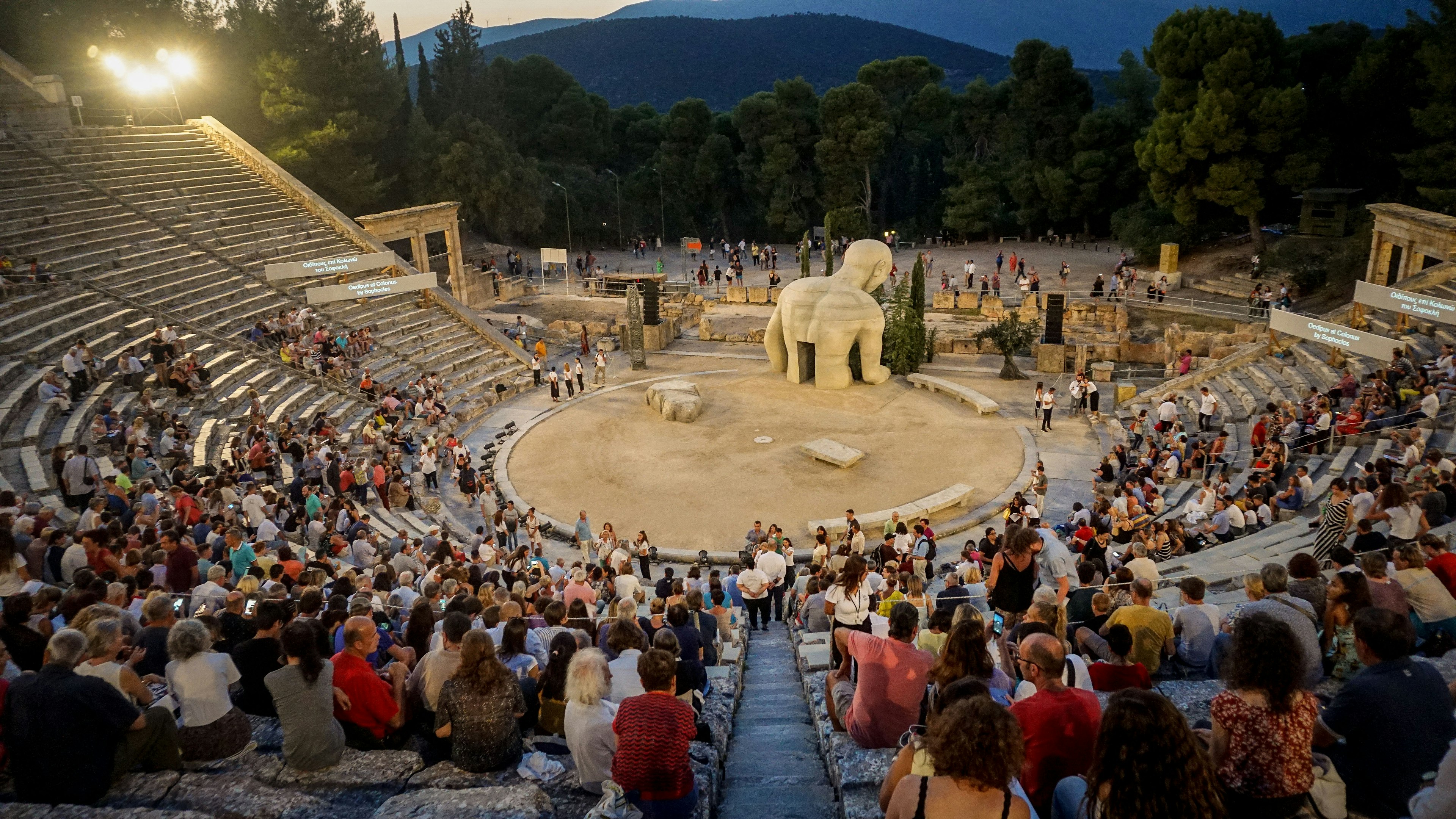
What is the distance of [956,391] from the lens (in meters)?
25.0

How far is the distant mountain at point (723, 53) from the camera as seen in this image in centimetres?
12850

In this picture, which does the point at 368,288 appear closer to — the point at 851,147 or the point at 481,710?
the point at 481,710

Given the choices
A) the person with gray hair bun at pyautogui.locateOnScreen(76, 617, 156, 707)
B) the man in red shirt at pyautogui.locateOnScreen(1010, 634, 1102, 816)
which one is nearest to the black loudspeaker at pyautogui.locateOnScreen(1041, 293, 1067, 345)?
the man in red shirt at pyautogui.locateOnScreen(1010, 634, 1102, 816)

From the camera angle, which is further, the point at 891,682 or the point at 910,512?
the point at 910,512

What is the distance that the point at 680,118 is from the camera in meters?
56.7

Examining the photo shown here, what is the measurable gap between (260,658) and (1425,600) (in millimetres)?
8553

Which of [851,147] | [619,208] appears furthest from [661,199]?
[851,147]

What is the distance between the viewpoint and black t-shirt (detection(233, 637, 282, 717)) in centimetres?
650

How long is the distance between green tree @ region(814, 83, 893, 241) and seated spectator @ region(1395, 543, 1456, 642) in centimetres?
4384

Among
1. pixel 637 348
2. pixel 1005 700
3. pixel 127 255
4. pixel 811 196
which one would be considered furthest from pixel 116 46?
pixel 1005 700

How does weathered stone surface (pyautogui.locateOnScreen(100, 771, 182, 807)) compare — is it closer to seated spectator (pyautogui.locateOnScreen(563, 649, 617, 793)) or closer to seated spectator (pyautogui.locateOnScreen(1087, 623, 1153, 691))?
seated spectator (pyautogui.locateOnScreen(563, 649, 617, 793))

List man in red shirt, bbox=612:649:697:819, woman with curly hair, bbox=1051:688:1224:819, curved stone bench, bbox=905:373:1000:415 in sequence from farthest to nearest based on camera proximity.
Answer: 1. curved stone bench, bbox=905:373:1000:415
2. man in red shirt, bbox=612:649:697:819
3. woman with curly hair, bbox=1051:688:1224:819

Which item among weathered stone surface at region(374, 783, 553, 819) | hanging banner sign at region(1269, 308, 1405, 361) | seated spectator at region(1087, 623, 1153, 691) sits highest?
seated spectator at region(1087, 623, 1153, 691)

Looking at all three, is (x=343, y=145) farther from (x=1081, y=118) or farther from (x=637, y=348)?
(x=1081, y=118)
